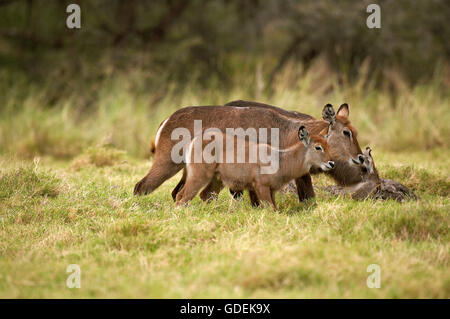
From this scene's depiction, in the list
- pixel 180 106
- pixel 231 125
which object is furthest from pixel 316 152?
pixel 180 106

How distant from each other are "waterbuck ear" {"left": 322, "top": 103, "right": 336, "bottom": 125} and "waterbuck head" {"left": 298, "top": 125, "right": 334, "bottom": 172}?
1.13 ft

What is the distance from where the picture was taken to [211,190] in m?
6.27

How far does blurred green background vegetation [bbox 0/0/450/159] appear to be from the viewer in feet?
42.9

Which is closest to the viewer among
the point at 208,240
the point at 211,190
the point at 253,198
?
the point at 208,240

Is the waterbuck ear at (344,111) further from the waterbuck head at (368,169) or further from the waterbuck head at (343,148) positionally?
the waterbuck head at (368,169)

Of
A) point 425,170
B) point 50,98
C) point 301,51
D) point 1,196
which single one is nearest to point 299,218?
point 425,170

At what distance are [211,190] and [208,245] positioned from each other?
1.57 meters

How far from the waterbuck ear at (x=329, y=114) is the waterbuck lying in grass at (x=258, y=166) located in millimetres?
346

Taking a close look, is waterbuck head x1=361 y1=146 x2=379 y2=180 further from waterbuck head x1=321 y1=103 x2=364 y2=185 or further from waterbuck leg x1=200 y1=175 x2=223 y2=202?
waterbuck leg x1=200 y1=175 x2=223 y2=202

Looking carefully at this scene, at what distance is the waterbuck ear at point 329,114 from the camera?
603 centimetres

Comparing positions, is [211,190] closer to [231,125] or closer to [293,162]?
[231,125]

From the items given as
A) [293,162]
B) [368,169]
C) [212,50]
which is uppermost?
[212,50]

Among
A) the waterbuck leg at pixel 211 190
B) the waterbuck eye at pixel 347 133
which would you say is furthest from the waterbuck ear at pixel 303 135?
the waterbuck leg at pixel 211 190

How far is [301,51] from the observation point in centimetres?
1642
